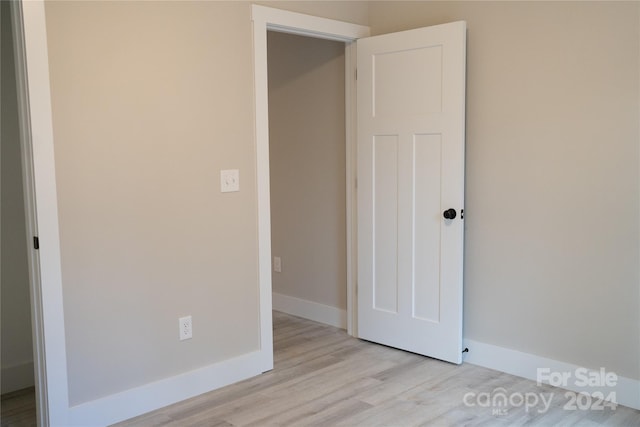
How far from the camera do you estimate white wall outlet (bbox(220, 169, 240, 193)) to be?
3.23 metres

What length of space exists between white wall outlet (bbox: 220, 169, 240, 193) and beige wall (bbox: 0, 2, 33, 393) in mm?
1131

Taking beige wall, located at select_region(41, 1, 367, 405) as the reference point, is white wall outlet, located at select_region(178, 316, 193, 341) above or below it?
below

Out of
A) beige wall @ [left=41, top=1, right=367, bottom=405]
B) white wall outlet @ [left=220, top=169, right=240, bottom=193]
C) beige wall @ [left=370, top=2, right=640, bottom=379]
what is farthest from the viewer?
white wall outlet @ [left=220, top=169, right=240, bottom=193]

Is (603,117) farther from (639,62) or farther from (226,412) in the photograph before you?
(226,412)

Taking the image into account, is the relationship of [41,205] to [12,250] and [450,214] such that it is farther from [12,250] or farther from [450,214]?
[450,214]

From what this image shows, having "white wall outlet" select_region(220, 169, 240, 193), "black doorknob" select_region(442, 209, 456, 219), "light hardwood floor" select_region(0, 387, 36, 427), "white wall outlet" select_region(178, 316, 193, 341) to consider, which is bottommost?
"light hardwood floor" select_region(0, 387, 36, 427)

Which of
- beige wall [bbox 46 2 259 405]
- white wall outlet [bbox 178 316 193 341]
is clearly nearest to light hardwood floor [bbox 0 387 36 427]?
beige wall [bbox 46 2 259 405]

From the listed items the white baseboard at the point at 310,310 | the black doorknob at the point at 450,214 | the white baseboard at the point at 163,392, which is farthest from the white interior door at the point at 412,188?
the white baseboard at the point at 163,392

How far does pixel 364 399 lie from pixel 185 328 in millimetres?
1012

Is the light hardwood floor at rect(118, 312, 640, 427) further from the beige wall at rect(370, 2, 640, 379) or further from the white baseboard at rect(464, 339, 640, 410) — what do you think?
the beige wall at rect(370, 2, 640, 379)

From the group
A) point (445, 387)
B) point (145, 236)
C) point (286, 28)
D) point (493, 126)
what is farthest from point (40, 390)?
point (493, 126)

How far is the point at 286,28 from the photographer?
3498 millimetres

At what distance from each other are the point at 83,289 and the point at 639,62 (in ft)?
9.23

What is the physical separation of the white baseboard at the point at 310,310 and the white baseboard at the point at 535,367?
1048 mm
